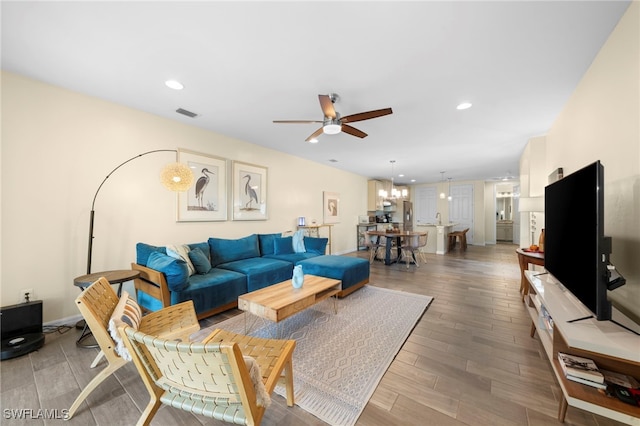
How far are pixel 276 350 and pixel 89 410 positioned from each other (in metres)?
1.32

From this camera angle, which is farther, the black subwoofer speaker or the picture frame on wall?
the picture frame on wall

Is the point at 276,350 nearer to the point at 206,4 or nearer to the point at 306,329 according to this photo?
the point at 306,329

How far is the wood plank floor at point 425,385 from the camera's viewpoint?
1508 millimetres

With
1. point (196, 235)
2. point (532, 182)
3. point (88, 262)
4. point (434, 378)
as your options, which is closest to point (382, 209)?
point (532, 182)

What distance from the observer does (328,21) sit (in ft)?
5.64

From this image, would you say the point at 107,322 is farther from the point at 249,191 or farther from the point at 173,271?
the point at 249,191

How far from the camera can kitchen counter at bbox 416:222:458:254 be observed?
7426mm

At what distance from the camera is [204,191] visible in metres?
3.98

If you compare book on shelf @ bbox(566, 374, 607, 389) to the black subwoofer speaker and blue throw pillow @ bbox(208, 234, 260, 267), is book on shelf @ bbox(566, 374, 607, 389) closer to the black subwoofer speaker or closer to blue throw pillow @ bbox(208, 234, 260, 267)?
blue throw pillow @ bbox(208, 234, 260, 267)

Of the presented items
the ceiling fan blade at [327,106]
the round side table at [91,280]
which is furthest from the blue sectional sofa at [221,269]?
the ceiling fan blade at [327,106]

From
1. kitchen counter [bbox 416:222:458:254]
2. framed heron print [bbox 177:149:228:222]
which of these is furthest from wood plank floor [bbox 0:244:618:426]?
kitchen counter [bbox 416:222:458:254]

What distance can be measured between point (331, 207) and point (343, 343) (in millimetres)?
4960

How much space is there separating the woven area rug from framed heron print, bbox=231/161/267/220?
7.16 feet

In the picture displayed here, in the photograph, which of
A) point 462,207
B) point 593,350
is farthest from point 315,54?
point 462,207
